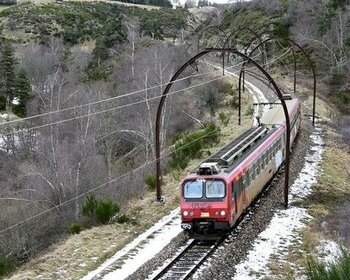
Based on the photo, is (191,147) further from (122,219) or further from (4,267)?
(4,267)

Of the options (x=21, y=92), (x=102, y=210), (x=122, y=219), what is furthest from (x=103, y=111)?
(x=21, y=92)

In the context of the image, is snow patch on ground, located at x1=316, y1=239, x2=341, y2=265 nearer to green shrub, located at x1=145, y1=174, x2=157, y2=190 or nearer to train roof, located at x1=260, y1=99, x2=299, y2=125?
green shrub, located at x1=145, y1=174, x2=157, y2=190

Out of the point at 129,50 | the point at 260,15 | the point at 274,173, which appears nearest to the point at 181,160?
the point at 274,173

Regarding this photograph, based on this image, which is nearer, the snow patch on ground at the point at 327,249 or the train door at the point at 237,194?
the snow patch on ground at the point at 327,249

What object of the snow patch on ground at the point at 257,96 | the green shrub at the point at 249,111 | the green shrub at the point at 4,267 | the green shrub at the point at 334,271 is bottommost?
the green shrub at the point at 249,111

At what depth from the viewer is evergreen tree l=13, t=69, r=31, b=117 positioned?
53.8 meters

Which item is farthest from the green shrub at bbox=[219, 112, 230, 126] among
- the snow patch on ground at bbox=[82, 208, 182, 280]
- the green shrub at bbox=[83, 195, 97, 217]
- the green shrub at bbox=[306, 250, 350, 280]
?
the green shrub at bbox=[306, 250, 350, 280]

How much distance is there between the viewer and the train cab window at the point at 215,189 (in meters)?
16.7

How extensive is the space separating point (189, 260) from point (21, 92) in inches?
1668

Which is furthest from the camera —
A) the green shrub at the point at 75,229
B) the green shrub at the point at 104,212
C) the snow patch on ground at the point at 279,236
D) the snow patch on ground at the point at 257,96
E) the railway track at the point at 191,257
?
the snow patch on ground at the point at 257,96

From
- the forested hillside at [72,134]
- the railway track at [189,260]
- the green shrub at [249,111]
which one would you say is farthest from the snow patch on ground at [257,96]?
the railway track at [189,260]

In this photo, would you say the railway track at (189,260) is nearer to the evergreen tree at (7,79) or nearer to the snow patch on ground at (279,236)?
the snow patch on ground at (279,236)

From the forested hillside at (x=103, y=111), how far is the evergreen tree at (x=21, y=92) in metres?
0.10

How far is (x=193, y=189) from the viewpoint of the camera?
55.8 feet
